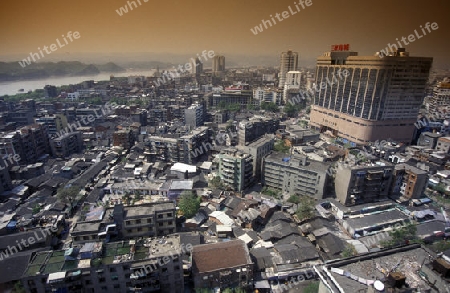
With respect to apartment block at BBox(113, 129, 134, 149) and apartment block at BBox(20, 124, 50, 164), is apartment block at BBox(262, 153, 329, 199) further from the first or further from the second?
apartment block at BBox(20, 124, 50, 164)

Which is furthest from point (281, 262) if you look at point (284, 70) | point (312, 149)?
point (284, 70)

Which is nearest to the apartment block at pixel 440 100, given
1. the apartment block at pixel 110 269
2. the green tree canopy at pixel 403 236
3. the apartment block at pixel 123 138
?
the green tree canopy at pixel 403 236

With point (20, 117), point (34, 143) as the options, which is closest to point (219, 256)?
point (34, 143)

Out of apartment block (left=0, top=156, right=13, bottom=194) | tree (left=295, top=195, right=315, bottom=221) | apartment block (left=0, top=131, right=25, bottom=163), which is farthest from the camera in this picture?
apartment block (left=0, top=131, right=25, bottom=163)

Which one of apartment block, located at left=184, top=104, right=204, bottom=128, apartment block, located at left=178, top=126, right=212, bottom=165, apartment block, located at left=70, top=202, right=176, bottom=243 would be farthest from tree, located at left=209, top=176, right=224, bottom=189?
apartment block, located at left=184, top=104, right=204, bottom=128

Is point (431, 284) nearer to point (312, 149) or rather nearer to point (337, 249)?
point (337, 249)

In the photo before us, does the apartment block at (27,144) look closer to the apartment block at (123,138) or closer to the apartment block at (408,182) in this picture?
the apartment block at (123,138)

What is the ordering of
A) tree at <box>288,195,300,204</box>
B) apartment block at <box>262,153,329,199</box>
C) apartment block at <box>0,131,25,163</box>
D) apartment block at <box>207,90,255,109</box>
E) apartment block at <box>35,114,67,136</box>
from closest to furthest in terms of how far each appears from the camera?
tree at <box>288,195,300,204</box> < apartment block at <box>262,153,329,199</box> < apartment block at <box>0,131,25,163</box> < apartment block at <box>35,114,67,136</box> < apartment block at <box>207,90,255,109</box>
